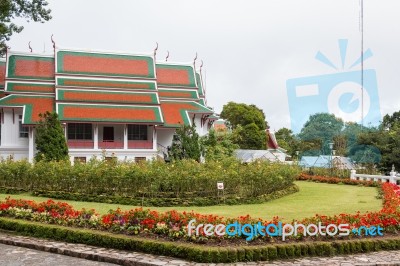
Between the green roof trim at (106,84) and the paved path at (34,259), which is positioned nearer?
the paved path at (34,259)

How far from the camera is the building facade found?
2916cm

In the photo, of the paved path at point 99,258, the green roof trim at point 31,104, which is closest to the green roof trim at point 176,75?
the green roof trim at point 31,104

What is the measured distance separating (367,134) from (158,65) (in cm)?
1790

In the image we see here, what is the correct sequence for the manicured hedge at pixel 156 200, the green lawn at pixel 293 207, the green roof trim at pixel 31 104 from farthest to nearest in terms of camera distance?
1. the green roof trim at pixel 31 104
2. the manicured hedge at pixel 156 200
3. the green lawn at pixel 293 207

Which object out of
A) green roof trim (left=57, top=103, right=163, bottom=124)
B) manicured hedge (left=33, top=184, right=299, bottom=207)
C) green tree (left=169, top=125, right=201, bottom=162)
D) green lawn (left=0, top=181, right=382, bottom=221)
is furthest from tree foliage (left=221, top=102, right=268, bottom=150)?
manicured hedge (left=33, top=184, right=299, bottom=207)

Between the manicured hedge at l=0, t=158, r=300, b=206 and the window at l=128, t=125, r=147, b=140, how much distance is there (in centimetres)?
1386

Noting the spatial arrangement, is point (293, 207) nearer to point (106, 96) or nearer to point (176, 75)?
point (106, 96)

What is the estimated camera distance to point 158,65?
34719mm

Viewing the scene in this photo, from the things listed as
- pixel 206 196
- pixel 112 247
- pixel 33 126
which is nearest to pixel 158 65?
pixel 33 126

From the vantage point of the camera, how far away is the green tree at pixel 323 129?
260 feet

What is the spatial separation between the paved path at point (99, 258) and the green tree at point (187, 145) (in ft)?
61.6

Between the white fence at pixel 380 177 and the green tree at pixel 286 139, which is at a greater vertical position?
the green tree at pixel 286 139

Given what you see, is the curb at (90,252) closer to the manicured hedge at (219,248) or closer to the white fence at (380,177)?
the manicured hedge at (219,248)

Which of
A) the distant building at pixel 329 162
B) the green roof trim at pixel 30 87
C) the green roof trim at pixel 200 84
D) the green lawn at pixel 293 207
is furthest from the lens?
the green roof trim at pixel 200 84
